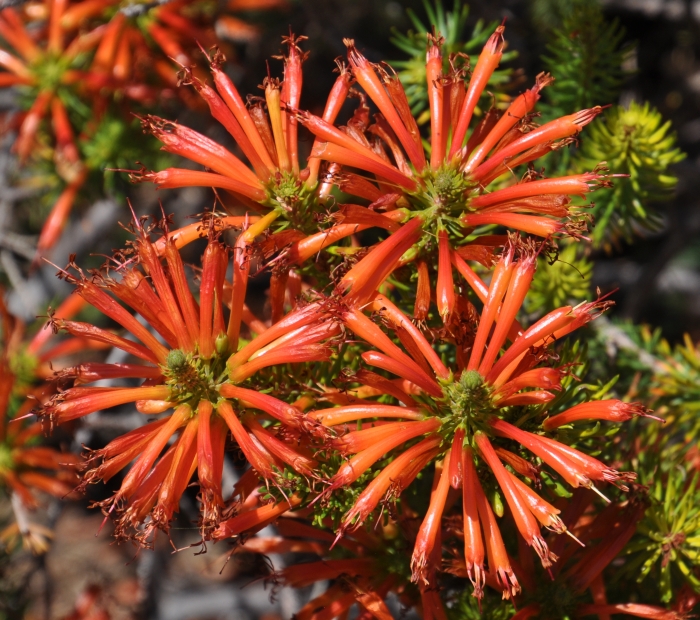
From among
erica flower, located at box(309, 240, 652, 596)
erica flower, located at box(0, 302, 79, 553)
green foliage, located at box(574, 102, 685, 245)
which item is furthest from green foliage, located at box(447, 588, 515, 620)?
erica flower, located at box(0, 302, 79, 553)

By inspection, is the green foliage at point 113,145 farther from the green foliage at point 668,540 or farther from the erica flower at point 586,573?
the green foliage at point 668,540

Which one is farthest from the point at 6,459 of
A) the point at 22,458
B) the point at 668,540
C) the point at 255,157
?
the point at 668,540

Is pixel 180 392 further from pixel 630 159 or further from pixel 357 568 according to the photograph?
pixel 630 159

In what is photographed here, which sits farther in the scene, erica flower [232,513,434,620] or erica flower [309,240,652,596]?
erica flower [232,513,434,620]

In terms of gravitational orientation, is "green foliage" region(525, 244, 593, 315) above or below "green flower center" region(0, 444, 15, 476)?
above

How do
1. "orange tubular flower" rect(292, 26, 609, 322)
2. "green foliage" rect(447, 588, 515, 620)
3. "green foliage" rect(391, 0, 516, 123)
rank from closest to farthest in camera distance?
1. "orange tubular flower" rect(292, 26, 609, 322)
2. "green foliage" rect(447, 588, 515, 620)
3. "green foliage" rect(391, 0, 516, 123)

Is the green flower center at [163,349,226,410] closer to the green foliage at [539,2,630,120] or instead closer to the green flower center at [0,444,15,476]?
the green foliage at [539,2,630,120]

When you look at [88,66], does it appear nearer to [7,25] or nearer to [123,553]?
[7,25]
